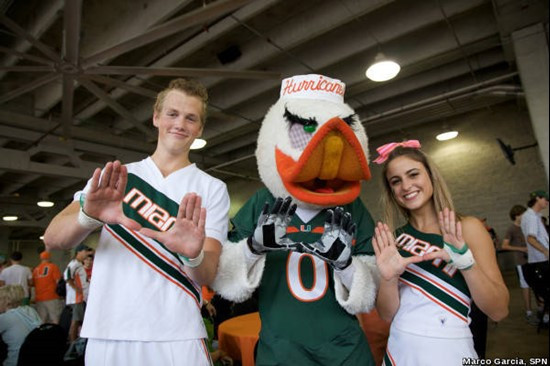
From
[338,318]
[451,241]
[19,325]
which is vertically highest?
[451,241]

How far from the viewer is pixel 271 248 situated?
104 cm

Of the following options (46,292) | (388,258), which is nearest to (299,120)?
(388,258)

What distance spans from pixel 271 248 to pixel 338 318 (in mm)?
359

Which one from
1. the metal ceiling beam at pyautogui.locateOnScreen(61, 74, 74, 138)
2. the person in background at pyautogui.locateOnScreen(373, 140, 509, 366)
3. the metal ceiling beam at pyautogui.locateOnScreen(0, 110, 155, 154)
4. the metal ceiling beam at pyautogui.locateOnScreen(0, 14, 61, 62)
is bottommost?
the person in background at pyautogui.locateOnScreen(373, 140, 509, 366)

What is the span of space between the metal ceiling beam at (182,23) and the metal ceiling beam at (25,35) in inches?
10.9

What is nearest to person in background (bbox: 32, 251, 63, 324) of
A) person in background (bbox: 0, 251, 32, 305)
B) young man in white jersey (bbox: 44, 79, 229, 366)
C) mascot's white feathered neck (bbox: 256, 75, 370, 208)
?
person in background (bbox: 0, 251, 32, 305)

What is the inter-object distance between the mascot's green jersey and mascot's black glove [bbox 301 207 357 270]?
7.0 inches

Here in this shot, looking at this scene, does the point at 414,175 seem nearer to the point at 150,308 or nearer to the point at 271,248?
the point at 271,248

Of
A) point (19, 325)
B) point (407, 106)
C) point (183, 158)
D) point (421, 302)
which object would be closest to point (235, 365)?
point (19, 325)

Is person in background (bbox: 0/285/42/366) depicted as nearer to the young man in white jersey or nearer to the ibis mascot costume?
the young man in white jersey

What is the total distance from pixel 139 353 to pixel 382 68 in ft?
13.3

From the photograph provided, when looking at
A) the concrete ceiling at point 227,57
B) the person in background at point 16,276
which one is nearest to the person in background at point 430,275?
the concrete ceiling at point 227,57

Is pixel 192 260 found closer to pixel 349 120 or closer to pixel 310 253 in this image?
pixel 310 253

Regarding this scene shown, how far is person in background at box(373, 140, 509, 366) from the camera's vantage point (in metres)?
1.22
